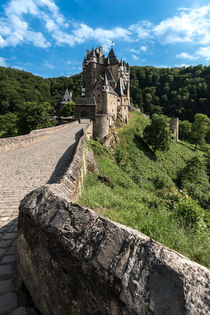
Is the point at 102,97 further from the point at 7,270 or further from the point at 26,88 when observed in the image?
the point at 26,88

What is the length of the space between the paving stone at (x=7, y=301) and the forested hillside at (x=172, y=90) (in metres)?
92.5

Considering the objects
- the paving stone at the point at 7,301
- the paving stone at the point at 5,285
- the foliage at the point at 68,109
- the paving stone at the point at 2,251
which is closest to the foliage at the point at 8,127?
the foliage at the point at 68,109

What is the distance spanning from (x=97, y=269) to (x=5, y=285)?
182 centimetres

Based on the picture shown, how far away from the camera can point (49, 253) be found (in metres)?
1.71

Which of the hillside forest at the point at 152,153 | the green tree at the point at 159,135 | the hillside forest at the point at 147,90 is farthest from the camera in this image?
the hillside forest at the point at 147,90

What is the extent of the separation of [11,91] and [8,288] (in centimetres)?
7978

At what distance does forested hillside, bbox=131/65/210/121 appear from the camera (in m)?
83.8

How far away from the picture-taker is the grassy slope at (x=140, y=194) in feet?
11.4

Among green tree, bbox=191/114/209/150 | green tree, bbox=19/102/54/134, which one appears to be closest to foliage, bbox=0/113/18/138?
green tree, bbox=19/102/54/134

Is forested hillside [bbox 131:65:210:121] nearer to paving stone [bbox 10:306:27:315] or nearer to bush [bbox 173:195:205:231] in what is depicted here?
bush [bbox 173:195:205:231]

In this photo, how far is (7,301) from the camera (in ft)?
6.65

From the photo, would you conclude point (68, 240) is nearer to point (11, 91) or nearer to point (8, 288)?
point (8, 288)

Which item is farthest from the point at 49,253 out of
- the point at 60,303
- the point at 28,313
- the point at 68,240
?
the point at 28,313

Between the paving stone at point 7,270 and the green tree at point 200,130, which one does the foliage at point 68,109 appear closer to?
the green tree at point 200,130
